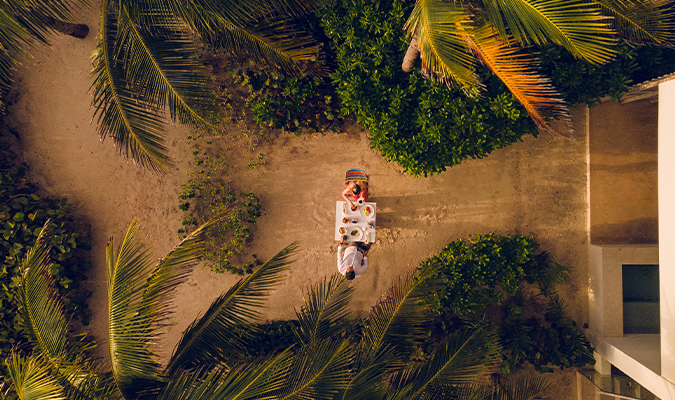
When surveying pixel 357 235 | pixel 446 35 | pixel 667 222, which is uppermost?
pixel 446 35

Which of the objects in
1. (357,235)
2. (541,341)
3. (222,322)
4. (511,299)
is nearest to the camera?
(222,322)

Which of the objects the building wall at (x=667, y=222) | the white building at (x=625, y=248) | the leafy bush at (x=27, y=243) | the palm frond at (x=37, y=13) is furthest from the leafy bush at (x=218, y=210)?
the white building at (x=625, y=248)

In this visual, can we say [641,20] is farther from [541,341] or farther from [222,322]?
[222,322]

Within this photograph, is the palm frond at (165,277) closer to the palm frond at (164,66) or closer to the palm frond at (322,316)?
the palm frond at (322,316)

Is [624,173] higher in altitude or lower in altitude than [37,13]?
lower

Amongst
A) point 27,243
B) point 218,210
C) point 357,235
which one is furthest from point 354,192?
point 27,243

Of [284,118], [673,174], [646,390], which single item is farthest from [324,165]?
[646,390]
